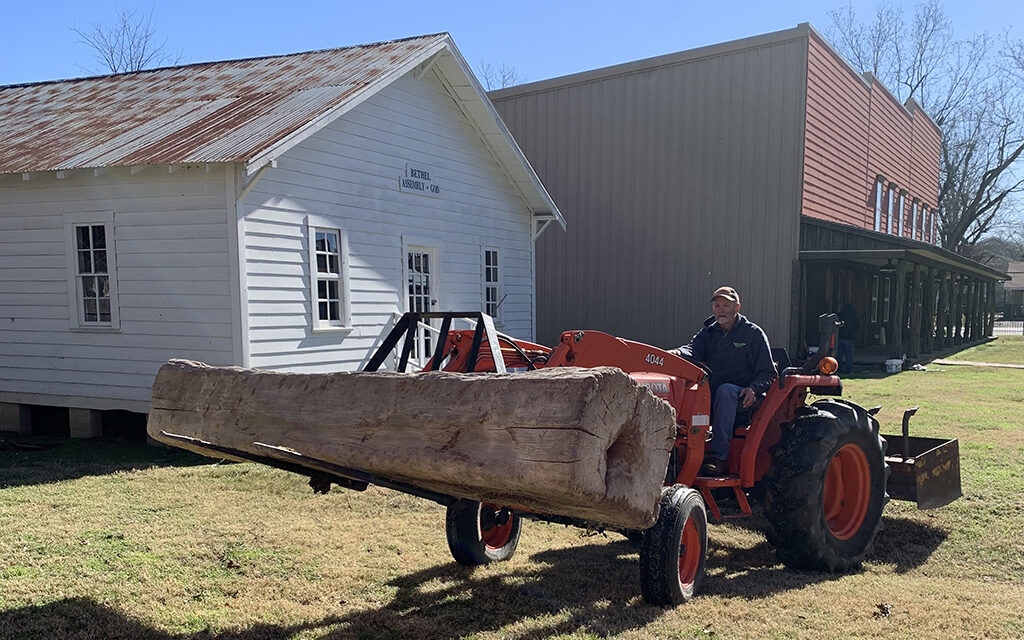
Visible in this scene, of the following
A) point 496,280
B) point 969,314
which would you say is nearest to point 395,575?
point 496,280

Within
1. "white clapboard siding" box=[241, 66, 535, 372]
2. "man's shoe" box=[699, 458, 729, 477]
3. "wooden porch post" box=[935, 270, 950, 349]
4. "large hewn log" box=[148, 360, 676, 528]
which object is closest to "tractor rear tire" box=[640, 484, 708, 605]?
"man's shoe" box=[699, 458, 729, 477]

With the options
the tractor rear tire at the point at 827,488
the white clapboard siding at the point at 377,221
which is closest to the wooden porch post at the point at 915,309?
the white clapboard siding at the point at 377,221

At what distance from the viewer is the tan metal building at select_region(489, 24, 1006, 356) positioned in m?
18.6

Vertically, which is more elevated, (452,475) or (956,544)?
(452,475)

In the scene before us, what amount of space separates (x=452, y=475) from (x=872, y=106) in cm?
2465

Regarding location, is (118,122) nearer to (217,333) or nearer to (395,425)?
(217,333)

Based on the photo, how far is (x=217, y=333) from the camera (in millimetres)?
9523

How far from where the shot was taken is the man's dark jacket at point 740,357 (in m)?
5.48

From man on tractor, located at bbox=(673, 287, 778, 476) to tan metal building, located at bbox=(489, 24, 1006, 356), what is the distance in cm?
1301

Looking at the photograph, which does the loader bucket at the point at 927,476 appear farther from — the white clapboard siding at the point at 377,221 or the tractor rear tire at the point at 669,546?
the white clapboard siding at the point at 377,221

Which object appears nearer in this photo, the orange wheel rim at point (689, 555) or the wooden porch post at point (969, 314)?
the orange wheel rim at point (689, 555)

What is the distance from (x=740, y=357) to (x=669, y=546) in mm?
1672

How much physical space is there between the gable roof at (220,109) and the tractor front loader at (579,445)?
5.23 metres

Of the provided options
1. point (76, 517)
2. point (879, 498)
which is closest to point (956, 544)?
point (879, 498)
